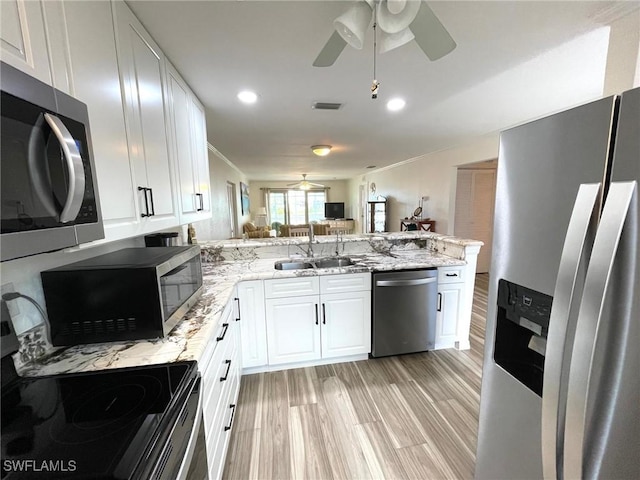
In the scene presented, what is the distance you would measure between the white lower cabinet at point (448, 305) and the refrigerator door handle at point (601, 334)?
1846mm

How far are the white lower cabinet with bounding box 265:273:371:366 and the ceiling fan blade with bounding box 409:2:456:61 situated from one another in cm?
162

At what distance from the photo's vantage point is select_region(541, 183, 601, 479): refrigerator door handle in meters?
0.70

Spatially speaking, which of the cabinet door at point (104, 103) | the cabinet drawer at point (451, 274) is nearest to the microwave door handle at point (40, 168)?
the cabinet door at point (104, 103)

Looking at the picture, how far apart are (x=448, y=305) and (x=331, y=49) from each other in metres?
2.30

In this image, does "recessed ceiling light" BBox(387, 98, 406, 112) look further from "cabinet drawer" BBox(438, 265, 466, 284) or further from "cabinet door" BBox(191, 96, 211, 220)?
"cabinet door" BBox(191, 96, 211, 220)

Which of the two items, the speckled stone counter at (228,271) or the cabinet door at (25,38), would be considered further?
the speckled stone counter at (228,271)

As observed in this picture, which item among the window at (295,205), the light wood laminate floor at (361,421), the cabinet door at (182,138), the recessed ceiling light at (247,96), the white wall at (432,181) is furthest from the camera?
the window at (295,205)

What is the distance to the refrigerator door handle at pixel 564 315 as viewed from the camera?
0.70 m

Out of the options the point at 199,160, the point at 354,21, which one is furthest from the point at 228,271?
the point at 354,21

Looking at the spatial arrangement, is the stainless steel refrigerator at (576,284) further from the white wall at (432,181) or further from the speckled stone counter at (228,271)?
the white wall at (432,181)

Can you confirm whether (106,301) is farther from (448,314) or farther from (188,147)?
(448,314)

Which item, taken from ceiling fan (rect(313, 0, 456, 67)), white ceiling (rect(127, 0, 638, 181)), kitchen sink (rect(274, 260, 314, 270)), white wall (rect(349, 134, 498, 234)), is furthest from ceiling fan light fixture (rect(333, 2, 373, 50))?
white wall (rect(349, 134, 498, 234))

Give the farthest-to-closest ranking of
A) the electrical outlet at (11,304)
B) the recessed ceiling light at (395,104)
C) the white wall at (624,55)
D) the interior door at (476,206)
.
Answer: the interior door at (476,206) → the recessed ceiling light at (395,104) → the white wall at (624,55) → the electrical outlet at (11,304)

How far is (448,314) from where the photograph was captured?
8.52 ft
